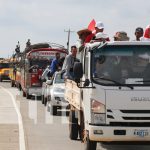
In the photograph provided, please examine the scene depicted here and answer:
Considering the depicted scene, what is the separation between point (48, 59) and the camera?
104ft

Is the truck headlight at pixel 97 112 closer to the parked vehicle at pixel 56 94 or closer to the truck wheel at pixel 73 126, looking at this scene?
the truck wheel at pixel 73 126

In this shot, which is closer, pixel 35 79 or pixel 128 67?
pixel 128 67

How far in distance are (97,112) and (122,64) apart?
3.31 ft

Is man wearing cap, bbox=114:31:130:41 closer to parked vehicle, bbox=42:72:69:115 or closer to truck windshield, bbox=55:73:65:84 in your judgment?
parked vehicle, bbox=42:72:69:115

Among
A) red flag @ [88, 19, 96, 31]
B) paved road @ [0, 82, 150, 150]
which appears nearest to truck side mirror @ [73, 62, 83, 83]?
paved road @ [0, 82, 150, 150]

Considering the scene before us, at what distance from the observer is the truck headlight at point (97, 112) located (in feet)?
33.3

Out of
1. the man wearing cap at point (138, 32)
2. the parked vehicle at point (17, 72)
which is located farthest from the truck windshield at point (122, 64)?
the parked vehicle at point (17, 72)

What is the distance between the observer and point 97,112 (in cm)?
1017

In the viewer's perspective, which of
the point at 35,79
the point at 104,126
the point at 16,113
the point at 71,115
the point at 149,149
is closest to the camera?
the point at 104,126

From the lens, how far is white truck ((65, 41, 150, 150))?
10164 mm

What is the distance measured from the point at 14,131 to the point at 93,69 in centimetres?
542

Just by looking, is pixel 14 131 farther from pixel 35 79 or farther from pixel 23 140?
pixel 35 79

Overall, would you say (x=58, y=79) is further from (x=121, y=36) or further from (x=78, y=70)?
(x=78, y=70)

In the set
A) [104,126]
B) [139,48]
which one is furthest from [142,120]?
[139,48]
